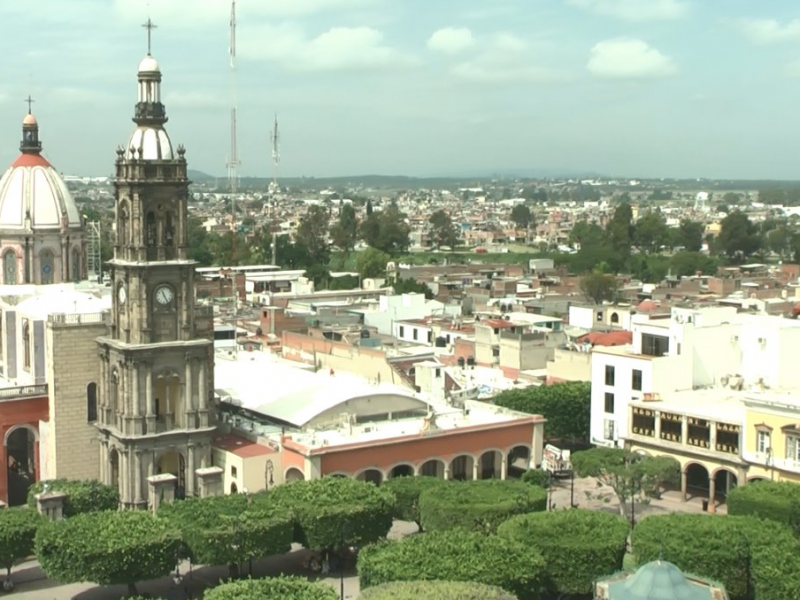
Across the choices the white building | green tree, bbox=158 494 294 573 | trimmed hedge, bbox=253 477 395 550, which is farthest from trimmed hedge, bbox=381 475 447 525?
the white building

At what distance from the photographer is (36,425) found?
126 ft

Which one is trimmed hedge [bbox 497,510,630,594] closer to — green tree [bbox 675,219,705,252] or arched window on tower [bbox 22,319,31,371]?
arched window on tower [bbox 22,319,31,371]

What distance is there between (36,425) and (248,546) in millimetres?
12127

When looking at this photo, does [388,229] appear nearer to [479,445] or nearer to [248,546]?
[479,445]

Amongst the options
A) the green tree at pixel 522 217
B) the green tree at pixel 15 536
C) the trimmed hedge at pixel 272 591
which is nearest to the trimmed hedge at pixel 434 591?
the trimmed hedge at pixel 272 591

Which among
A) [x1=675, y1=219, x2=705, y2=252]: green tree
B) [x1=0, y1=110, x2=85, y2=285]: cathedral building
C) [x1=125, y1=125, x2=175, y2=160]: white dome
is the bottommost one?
[x1=675, y1=219, x2=705, y2=252]: green tree

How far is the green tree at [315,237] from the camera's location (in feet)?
414

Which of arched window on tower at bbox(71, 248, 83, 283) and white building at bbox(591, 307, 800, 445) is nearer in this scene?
arched window on tower at bbox(71, 248, 83, 283)

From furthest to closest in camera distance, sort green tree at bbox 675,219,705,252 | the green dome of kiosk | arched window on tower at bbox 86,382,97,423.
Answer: green tree at bbox 675,219,705,252
arched window on tower at bbox 86,382,97,423
the green dome of kiosk

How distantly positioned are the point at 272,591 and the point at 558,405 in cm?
2345

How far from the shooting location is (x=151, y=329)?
36.1 meters

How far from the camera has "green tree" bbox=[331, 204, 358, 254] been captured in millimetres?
137375

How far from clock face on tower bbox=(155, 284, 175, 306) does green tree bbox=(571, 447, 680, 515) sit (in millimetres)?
14001

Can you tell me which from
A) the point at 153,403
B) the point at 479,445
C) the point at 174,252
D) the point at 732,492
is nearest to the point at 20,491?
the point at 153,403
